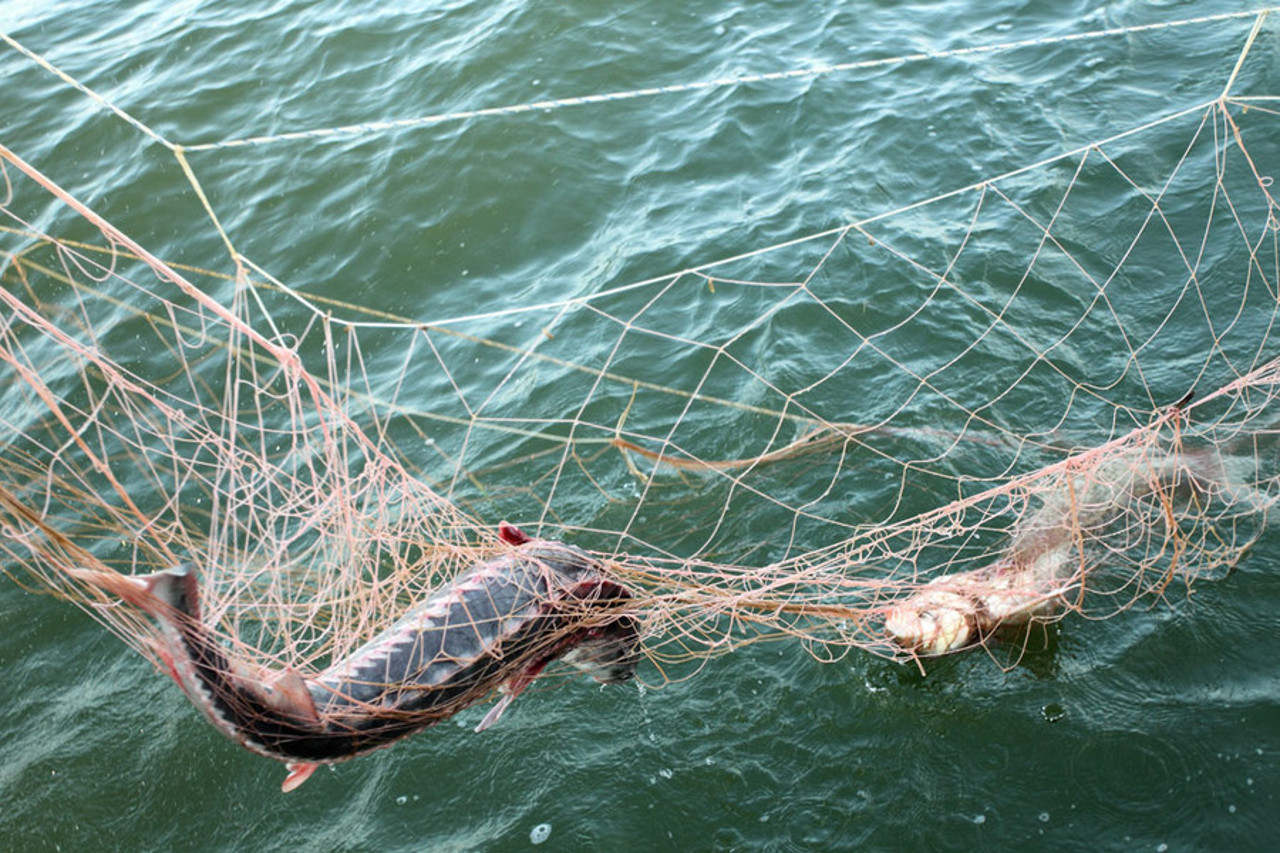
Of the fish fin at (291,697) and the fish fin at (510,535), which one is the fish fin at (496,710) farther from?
the fish fin at (291,697)

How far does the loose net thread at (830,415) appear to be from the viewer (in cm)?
629

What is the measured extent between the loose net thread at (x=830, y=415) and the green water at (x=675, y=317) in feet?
0.20

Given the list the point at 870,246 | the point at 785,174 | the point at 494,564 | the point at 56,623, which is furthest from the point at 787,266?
the point at 56,623

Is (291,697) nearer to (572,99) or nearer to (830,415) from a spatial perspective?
(830,415)

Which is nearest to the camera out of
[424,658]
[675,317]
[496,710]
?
[424,658]

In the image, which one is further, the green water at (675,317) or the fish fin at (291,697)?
the green water at (675,317)

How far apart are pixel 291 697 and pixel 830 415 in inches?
182

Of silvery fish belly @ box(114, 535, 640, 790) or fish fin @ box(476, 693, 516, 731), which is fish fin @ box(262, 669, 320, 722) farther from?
fish fin @ box(476, 693, 516, 731)

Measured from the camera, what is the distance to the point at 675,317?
8477mm

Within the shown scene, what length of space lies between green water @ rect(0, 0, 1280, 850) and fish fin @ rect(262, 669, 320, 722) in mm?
2087

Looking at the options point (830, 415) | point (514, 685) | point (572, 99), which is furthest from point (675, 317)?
point (514, 685)

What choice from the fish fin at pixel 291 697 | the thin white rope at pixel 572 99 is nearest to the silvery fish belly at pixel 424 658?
the fish fin at pixel 291 697

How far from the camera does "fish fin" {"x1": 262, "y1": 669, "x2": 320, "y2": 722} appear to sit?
3.69 meters

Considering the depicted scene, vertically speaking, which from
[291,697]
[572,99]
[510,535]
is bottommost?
[510,535]
